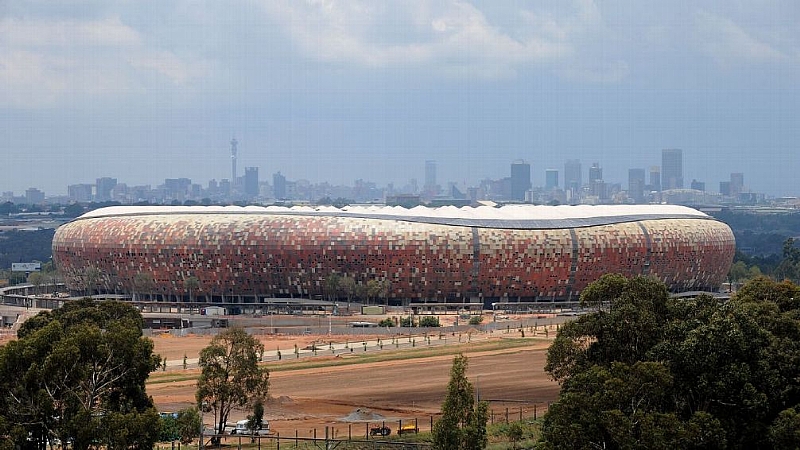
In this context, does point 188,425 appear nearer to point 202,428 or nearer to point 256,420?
point 202,428

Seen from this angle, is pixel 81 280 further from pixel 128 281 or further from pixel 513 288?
pixel 513 288

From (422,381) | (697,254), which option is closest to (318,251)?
(697,254)

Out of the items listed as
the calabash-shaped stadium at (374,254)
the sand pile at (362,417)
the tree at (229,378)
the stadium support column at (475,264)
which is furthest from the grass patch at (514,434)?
the stadium support column at (475,264)

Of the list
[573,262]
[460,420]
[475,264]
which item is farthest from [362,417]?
[573,262]

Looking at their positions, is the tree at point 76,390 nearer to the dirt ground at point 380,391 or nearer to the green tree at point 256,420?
the green tree at point 256,420

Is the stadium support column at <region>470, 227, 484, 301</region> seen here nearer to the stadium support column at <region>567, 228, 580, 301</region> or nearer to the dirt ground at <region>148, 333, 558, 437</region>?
the stadium support column at <region>567, 228, 580, 301</region>

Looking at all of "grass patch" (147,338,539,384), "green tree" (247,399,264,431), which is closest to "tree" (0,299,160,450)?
"green tree" (247,399,264,431)

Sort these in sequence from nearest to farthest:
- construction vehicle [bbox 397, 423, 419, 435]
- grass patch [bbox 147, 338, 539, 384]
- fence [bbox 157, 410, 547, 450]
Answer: fence [bbox 157, 410, 547, 450], construction vehicle [bbox 397, 423, 419, 435], grass patch [bbox 147, 338, 539, 384]
